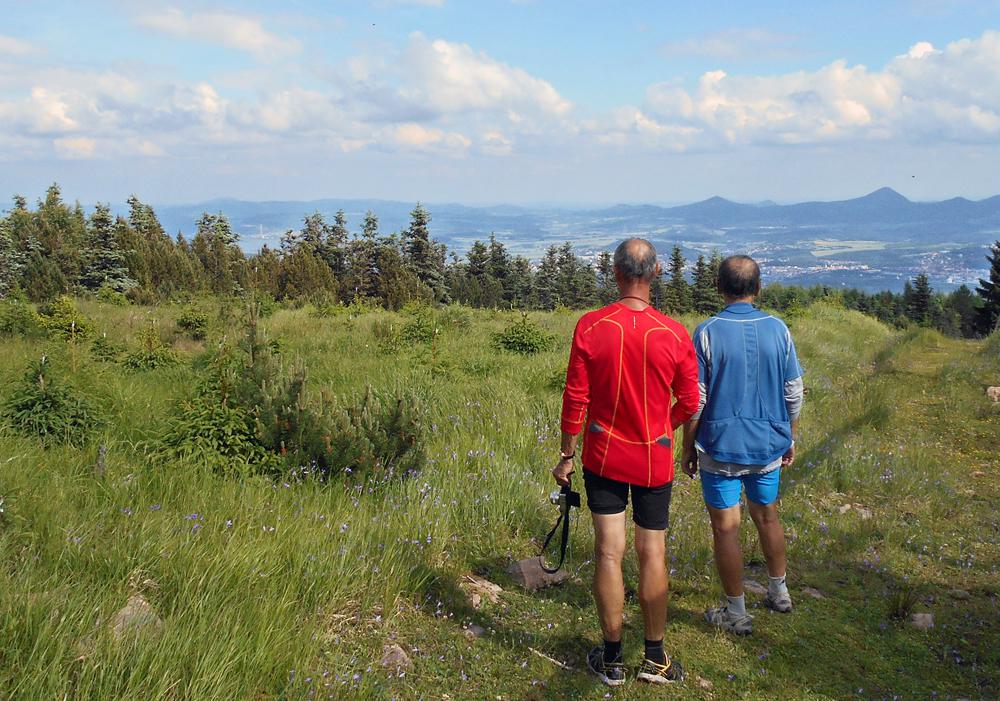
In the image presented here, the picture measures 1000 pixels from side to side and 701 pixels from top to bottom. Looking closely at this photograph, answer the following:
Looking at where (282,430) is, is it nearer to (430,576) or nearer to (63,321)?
(430,576)

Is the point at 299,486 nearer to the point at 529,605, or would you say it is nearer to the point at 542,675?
the point at 529,605

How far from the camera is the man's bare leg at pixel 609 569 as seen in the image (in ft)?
10.6

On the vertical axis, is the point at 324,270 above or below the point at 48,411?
below

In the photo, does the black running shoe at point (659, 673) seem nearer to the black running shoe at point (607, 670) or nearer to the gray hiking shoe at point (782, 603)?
the black running shoe at point (607, 670)

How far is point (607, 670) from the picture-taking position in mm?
3301

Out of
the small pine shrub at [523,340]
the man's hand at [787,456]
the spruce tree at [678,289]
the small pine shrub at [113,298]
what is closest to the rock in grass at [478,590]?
the man's hand at [787,456]

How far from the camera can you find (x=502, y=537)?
473 cm

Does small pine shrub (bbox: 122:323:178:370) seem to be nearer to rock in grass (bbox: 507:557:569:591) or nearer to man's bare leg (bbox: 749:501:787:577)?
rock in grass (bbox: 507:557:569:591)

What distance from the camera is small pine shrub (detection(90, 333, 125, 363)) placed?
29.3 feet

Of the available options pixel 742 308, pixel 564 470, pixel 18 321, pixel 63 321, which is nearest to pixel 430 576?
pixel 564 470

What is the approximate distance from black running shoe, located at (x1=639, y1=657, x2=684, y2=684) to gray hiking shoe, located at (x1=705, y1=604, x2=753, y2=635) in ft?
2.09

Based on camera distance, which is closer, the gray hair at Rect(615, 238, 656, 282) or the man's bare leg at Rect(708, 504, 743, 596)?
the gray hair at Rect(615, 238, 656, 282)

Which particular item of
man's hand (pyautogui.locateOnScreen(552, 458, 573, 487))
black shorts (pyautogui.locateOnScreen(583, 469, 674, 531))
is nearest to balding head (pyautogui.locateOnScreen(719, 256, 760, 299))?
black shorts (pyautogui.locateOnScreen(583, 469, 674, 531))

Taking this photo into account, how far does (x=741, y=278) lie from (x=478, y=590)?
2506 mm
